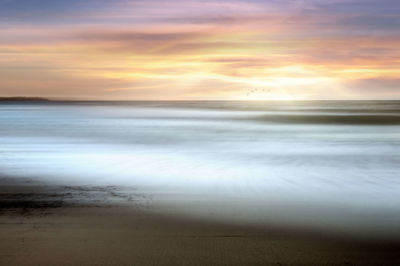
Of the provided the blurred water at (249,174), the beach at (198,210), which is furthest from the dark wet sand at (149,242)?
the blurred water at (249,174)

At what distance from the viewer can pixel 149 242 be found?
5.07 metres

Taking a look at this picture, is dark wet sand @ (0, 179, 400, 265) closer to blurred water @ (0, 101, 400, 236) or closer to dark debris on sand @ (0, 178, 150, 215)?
dark debris on sand @ (0, 178, 150, 215)

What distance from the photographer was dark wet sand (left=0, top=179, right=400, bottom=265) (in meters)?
4.53

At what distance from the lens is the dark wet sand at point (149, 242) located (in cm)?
453

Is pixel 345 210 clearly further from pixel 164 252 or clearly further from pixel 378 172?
pixel 378 172

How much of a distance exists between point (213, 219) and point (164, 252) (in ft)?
4.96

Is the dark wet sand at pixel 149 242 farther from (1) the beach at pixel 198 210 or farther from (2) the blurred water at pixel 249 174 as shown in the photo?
A: (2) the blurred water at pixel 249 174

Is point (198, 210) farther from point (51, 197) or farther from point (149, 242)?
point (51, 197)

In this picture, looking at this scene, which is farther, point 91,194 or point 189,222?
point 91,194

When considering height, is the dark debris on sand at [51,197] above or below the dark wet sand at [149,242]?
above

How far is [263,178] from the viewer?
1005 cm

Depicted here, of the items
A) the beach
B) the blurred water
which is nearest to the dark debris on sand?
the beach

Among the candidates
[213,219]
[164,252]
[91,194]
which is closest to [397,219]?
[213,219]

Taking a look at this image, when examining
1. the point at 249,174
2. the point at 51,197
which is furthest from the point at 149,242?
the point at 249,174
